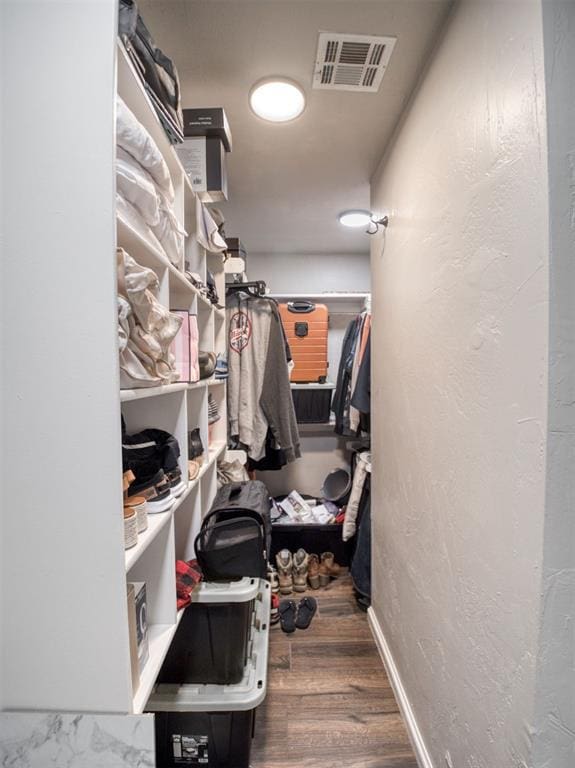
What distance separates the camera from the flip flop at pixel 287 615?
6.08ft

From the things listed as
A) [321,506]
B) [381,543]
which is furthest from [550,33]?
[321,506]

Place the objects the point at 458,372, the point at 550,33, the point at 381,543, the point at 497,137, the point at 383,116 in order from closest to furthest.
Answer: the point at 550,33
the point at 497,137
the point at 458,372
the point at 383,116
the point at 381,543

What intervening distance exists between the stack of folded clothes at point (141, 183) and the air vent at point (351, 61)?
0.70 metres

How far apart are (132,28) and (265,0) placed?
468 mm

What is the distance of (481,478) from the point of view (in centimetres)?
85

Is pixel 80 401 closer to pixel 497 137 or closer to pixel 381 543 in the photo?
pixel 497 137

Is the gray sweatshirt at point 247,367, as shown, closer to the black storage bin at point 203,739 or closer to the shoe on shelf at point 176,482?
the shoe on shelf at point 176,482

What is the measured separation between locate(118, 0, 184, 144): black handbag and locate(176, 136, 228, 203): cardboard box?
0.33 metres

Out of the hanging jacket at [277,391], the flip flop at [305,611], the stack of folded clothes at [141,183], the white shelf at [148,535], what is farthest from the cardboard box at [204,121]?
the flip flop at [305,611]

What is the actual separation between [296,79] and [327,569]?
2.51 m

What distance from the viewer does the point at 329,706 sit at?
1433mm

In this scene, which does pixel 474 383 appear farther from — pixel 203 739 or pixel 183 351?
pixel 203 739

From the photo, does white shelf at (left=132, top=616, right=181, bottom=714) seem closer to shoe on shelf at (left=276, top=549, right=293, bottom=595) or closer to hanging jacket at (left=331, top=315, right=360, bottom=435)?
shoe on shelf at (left=276, top=549, right=293, bottom=595)

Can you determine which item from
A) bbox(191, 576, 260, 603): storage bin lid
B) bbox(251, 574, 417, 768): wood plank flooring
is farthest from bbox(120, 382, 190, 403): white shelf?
bbox(251, 574, 417, 768): wood plank flooring
